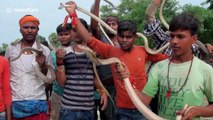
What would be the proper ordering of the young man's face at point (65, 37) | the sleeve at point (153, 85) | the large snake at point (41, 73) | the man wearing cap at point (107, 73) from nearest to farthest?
the sleeve at point (153, 85), the large snake at point (41, 73), the man wearing cap at point (107, 73), the young man's face at point (65, 37)

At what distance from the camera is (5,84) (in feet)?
13.5

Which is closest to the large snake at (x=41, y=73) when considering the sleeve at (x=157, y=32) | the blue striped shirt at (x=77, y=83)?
the blue striped shirt at (x=77, y=83)

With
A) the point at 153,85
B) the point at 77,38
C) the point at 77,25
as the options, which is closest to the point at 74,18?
the point at 77,25

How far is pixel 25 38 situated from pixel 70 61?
0.53m

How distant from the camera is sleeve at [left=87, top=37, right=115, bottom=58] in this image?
4.10 metres

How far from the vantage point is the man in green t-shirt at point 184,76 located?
286 centimetres

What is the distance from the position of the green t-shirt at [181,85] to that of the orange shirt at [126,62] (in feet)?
3.34

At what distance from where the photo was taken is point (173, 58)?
302 centimetres

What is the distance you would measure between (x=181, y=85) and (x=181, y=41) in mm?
308

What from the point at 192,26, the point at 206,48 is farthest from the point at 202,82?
the point at 206,48

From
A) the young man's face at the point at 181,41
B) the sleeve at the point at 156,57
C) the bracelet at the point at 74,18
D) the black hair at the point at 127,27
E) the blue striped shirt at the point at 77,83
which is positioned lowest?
the blue striped shirt at the point at 77,83

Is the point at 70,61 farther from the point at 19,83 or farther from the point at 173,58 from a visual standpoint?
the point at 173,58

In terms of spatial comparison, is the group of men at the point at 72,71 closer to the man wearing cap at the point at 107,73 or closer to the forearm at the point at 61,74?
the forearm at the point at 61,74

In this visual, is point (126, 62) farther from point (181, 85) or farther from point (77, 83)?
point (181, 85)
